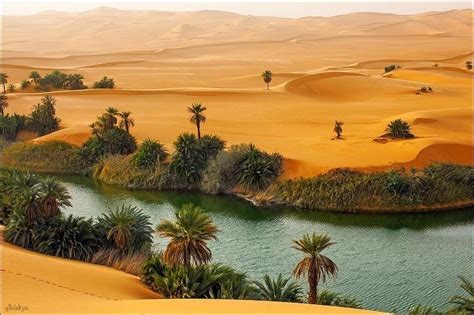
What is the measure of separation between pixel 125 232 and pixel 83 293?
25.0 ft

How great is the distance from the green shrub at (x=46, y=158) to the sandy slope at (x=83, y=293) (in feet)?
86.3

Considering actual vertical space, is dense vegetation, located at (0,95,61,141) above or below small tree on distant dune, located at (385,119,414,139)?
above

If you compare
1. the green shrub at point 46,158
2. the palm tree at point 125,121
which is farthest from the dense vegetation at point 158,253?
the palm tree at point 125,121

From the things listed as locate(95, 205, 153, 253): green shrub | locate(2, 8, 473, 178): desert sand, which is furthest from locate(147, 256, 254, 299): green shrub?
locate(2, 8, 473, 178): desert sand

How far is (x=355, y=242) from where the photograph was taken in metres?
34.1

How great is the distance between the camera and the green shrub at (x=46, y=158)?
Result: 5112 centimetres

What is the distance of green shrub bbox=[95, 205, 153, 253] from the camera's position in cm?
2834

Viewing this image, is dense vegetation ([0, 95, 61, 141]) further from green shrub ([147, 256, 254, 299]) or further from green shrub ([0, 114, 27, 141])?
green shrub ([147, 256, 254, 299])

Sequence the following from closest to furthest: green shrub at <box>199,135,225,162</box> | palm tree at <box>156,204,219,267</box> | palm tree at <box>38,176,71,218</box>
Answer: palm tree at <box>156,204,219,267</box>, palm tree at <box>38,176,71,218</box>, green shrub at <box>199,135,225,162</box>

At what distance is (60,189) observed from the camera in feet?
97.0

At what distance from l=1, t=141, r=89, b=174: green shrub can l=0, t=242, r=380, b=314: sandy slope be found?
2630 centimetres

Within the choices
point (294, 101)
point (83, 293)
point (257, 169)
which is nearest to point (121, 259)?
point (83, 293)

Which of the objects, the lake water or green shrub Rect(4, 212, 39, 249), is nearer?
the lake water

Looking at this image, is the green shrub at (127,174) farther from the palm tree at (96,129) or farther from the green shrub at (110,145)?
the palm tree at (96,129)
